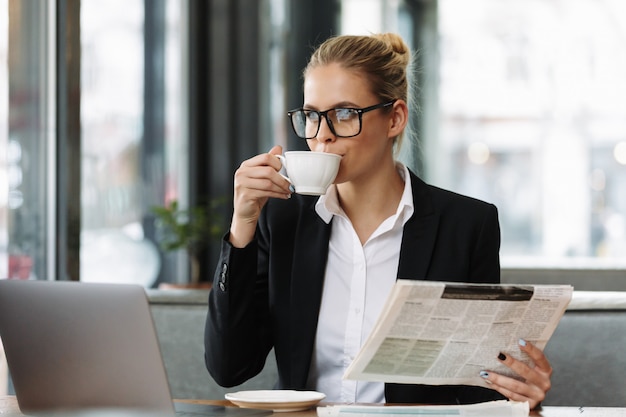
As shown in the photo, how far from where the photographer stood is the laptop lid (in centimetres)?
122

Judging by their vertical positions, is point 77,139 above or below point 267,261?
above

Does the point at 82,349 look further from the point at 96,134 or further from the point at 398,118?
the point at 96,134

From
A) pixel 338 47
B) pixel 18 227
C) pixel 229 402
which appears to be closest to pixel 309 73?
pixel 338 47

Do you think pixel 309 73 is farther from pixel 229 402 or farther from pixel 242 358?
pixel 229 402

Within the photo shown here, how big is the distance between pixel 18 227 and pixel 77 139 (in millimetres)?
452

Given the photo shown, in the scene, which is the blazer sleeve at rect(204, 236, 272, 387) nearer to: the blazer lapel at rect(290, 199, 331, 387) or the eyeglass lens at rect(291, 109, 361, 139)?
the blazer lapel at rect(290, 199, 331, 387)

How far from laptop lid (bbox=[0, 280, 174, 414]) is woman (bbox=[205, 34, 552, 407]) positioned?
0.51 m

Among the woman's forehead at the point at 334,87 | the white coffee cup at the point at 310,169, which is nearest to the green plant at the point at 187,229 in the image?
the woman's forehead at the point at 334,87

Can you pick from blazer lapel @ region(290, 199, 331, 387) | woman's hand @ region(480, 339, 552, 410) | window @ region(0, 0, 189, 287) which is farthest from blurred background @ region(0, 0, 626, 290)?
woman's hand @ region(480, 339, 552, 410)

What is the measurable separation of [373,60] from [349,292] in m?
0.51

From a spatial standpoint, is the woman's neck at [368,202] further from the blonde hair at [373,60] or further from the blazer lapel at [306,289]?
the blonde hair at [373,60]

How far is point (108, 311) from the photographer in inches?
48.7

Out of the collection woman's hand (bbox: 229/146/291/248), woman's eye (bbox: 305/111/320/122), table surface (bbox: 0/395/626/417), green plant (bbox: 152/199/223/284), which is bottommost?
green plant (bbox: 152/199/223/284)

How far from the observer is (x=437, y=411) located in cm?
135
